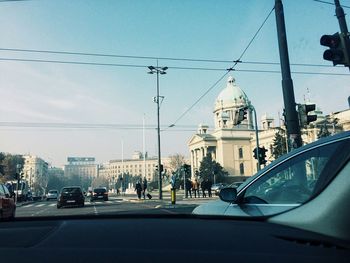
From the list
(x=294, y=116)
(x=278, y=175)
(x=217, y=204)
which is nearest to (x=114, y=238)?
(x=278, y=175)

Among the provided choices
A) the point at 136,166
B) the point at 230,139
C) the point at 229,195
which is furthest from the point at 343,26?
the point at 136,166

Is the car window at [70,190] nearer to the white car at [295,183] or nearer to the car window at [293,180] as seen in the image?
the white car at [295,183]

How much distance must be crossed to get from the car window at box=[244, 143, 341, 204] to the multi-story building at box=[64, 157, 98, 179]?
558 ft

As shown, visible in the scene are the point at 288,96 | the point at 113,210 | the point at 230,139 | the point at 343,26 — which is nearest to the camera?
the point at 343,26

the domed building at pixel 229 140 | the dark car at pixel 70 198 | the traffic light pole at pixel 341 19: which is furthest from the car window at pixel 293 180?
the domed building at pixel 229 140

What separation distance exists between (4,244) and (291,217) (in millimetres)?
1404

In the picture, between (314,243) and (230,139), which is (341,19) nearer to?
(314,243)

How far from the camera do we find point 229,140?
11344cm

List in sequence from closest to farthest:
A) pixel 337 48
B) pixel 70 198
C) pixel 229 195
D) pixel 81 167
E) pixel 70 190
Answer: pixel 229 195
pixel 337 48
pixel 70 198
pixel 70 190
pixel 81 167

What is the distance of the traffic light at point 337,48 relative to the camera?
11.3 metres

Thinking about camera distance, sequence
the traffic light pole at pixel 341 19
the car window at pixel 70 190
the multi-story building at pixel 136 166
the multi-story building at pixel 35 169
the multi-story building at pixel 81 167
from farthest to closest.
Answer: the multi-story building at pixel 81 167, the multi-story building at pixel 136 166, the multi-story building at pixel 35 169, the car window at pixel 70 190, the traffic light pole at pixel 341 19

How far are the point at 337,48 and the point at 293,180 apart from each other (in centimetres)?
861

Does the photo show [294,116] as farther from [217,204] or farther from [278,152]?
[278,152]

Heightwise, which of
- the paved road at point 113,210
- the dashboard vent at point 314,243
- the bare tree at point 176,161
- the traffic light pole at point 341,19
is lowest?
the dashboard vent at point 314,243
